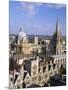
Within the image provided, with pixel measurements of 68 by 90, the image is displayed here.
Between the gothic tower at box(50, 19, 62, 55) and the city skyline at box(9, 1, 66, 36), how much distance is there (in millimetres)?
33

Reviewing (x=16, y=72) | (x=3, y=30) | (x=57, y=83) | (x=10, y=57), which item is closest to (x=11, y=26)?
(x=3, y=30)

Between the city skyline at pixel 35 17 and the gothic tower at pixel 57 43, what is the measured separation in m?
0.03

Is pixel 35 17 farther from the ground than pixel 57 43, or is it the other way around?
pixel 35 17

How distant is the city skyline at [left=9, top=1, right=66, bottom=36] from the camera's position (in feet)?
5.99

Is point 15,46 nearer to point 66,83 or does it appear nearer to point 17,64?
point 17,64

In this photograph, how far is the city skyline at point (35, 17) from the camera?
5.99 ft

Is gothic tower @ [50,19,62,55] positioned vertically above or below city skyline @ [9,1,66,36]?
below

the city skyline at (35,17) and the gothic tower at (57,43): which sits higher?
the city skyline at (35,17)

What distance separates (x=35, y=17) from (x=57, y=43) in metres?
0.31

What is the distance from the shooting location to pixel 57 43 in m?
1.91

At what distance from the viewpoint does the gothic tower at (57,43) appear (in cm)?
190

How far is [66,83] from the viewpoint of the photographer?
1.92 meters

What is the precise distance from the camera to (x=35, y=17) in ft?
6.14

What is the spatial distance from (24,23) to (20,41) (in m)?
0.16
